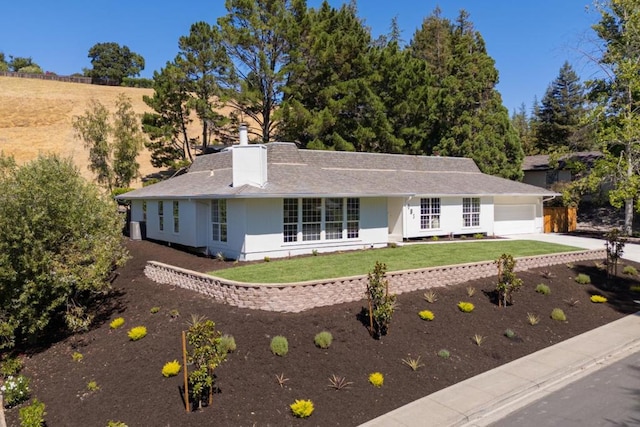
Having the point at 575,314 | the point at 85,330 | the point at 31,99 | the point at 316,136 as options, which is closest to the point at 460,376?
the point at 575,314

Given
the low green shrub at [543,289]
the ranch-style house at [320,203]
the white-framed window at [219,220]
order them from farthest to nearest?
the white-framed window at [219,220]
the ranch-style house at [320,203]
the low green shrub at [543,289]

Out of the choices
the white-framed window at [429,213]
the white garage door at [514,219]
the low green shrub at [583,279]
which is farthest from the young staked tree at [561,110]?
the low green shrub at [583,279]

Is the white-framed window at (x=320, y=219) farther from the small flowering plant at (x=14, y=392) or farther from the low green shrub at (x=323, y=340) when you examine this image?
the small flowering plant at (x=14, y=392)

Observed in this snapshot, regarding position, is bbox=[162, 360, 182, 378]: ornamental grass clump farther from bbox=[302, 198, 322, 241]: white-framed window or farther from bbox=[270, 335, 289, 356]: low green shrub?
bbox=[302, 198, 322, 241]: white-framed window

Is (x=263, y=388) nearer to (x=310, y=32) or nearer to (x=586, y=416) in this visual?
(x=586, y=416)

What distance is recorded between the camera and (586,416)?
23.8 ft

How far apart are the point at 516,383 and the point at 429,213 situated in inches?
585

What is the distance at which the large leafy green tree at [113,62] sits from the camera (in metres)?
97.6

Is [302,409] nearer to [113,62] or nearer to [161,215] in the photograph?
[161,215]

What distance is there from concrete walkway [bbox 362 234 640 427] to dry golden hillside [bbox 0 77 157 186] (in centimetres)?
4529

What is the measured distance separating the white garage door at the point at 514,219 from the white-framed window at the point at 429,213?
16.9ft

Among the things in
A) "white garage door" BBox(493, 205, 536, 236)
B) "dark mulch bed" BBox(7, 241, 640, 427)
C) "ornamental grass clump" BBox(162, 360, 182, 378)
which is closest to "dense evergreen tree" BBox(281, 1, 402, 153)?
"white garage door" BBox(493, 205, 536, 236)

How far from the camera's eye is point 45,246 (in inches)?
457

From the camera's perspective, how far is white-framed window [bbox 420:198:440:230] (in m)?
22.7
